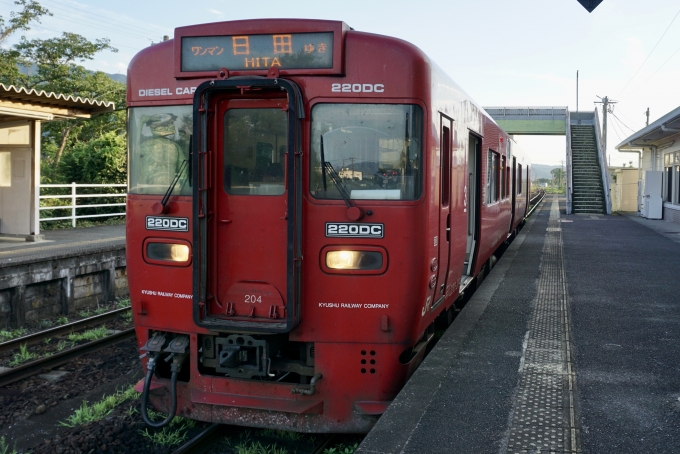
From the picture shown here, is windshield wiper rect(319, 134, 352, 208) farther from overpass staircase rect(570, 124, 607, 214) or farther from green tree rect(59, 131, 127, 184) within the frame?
overpass staircase rect(570, 124, 607, 214)

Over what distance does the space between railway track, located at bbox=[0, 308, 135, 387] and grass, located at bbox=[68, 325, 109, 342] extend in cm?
24

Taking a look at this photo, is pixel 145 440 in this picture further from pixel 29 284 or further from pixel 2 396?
pixel 29 284

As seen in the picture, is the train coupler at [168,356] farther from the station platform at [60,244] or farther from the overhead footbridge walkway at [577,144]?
the overhead footbridge walkway at [577,144]

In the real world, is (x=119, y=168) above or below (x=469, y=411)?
above


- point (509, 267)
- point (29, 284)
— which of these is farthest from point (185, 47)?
point (509, 267)

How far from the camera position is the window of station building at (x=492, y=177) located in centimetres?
903

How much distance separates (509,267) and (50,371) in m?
7.44

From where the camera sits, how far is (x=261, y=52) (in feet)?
15.3

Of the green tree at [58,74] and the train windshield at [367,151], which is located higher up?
the green tree at [58,74]

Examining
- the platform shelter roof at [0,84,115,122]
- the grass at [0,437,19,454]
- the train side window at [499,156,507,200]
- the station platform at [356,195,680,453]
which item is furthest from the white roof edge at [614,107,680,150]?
the grass at [0,437,19,454]

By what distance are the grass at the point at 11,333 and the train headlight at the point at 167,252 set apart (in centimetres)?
463

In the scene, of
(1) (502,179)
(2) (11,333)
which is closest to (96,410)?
(2) (11,333)

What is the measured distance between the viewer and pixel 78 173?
2070 centimetres

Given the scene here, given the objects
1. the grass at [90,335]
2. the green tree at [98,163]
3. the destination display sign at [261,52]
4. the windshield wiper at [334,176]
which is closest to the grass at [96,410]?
the grass at [90,335]
